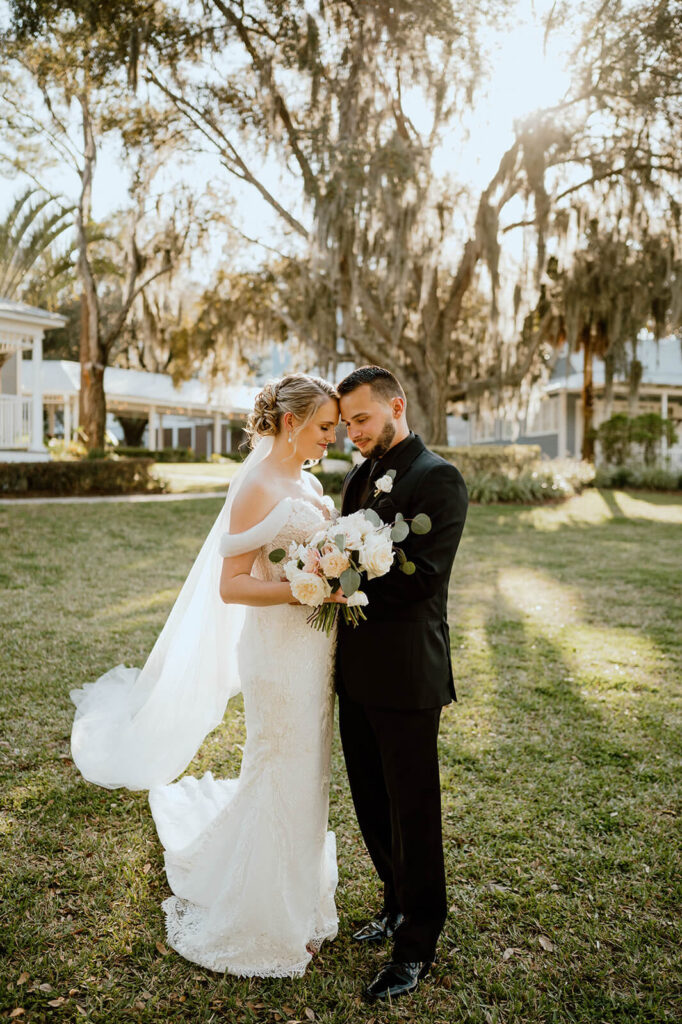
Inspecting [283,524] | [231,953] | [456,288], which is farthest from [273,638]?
[456,288]

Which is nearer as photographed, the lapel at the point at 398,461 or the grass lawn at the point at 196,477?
the lapel at the point at 398,461

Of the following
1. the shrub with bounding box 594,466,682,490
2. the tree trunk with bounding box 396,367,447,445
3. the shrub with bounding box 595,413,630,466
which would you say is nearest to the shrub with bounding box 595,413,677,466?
the shrub with bounding box 595,413,630,466

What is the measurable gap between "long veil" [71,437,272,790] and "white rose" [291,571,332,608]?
853mm

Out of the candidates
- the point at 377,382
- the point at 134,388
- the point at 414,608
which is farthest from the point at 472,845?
the point at 134,388

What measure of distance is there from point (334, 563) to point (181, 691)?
1550 millimetres

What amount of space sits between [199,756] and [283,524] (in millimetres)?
2314

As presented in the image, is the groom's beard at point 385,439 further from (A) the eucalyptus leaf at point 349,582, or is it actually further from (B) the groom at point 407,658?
(A) the eucalyptus leaf at point 349,582

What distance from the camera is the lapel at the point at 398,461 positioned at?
2.66 meters

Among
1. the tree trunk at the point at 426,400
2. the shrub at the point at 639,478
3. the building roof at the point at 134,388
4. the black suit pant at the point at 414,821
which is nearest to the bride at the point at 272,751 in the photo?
the black suit pant at the point at 414,821

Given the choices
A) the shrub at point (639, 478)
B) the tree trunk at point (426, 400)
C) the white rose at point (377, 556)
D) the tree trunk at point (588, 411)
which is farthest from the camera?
the tree trunk at point (588, 411)

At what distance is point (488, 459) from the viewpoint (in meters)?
16.9

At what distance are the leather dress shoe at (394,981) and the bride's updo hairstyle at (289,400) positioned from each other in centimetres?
198

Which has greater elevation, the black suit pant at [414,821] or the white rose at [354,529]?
the white rose at [354,529]

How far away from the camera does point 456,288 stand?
16141 mm
